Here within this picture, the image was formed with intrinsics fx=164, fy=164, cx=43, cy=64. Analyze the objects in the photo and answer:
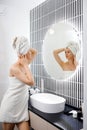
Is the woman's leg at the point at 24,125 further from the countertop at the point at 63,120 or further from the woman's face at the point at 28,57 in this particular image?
the woman's face at the point at 28,57

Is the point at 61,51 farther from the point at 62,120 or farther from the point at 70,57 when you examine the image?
the point at 62,120

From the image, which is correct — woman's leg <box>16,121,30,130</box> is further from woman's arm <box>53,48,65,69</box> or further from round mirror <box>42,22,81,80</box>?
woman's arm <box>53,48,65,69</box>

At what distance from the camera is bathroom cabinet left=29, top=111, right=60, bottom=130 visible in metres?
1.47

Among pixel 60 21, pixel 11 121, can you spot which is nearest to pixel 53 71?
pixel 60 21

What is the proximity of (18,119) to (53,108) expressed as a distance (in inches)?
17.8

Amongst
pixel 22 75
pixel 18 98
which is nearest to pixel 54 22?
pixel 22 75

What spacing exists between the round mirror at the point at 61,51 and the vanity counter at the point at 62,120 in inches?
20.0

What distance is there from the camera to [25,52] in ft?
6.17

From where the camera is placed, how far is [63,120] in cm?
147

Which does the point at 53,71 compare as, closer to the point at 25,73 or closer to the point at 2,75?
the point at 25,73

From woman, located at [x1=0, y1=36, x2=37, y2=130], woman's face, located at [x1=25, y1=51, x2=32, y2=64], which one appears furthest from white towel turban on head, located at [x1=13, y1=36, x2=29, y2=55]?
woman's face, located at [x1=25, y1=51, x2=32, y2=64]

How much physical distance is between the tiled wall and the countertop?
0.85 feet

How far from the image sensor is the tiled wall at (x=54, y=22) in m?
1.79

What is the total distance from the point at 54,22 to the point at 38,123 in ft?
4.19
